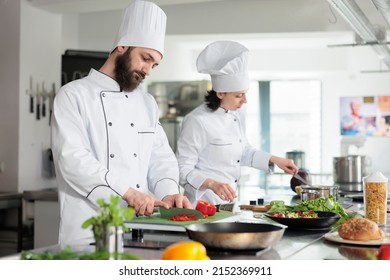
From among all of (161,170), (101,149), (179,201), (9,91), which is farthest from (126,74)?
(9,91)

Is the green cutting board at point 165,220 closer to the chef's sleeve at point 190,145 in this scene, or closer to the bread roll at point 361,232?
the bread roll at point 361,232

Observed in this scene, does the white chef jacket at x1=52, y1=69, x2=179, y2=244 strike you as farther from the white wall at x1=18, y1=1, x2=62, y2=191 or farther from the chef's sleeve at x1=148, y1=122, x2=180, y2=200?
the white wall at x1=18, y1=1, x2=62, y2=191

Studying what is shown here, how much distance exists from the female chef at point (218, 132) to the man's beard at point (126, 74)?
0.92 metres

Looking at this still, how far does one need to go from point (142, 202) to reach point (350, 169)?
3.07m

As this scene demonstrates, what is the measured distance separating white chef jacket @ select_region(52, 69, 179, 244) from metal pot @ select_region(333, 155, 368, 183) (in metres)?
2.47

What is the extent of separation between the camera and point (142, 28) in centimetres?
247

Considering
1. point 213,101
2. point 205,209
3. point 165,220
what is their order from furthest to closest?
1. point 213,101
2. point 205,209
3. point 165,220

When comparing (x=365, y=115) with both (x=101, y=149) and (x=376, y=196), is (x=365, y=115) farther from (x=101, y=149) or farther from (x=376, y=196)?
(x=101, y=149)

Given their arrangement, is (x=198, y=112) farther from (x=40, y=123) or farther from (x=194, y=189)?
(x=40, y=123)

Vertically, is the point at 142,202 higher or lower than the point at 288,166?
lower

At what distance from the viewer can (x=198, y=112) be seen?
3.56 metres

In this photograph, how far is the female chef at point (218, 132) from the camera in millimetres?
3420

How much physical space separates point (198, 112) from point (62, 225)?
1.37 m
